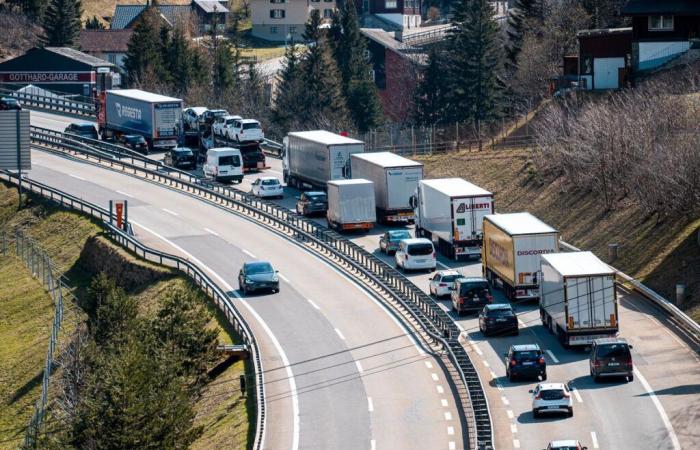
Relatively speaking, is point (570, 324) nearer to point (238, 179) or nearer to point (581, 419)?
point (581, 419)

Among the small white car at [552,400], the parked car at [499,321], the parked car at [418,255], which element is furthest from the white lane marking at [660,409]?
the parked car at [418,255]

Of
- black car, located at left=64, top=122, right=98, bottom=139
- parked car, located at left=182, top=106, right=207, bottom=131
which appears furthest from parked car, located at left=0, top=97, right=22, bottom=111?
parked car, located at left=182, top=106, right=207, bottom=131

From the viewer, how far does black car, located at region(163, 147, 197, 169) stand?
92.3 m

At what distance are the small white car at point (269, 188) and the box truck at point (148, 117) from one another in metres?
18.1

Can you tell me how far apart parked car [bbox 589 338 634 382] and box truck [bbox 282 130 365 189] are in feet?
109

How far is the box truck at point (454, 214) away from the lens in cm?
6481

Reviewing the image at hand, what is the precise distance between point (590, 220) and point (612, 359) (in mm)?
22913

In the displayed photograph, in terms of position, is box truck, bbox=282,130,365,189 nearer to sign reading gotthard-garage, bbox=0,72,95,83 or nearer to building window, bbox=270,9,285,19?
sign reading gotthard-garage, bbox=0,72,95,83

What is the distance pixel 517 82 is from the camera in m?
110

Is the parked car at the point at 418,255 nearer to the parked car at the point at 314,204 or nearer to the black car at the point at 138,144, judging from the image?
the parked car at the point at 314,204

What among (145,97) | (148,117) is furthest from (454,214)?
(145,97)

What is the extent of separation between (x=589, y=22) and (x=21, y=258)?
5189 centimetres

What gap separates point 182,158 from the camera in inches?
3634

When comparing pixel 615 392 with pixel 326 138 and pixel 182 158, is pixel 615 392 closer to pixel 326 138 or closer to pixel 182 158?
pixel 326 138
